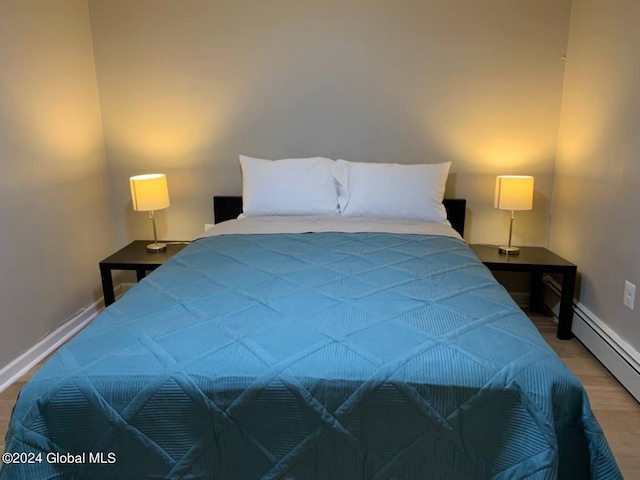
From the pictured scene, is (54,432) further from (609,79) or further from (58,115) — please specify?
(609,79)

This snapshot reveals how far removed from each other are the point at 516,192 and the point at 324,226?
3.85ft

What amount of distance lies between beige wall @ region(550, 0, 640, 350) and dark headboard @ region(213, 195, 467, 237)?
624 mm

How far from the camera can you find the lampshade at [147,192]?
2904 mm

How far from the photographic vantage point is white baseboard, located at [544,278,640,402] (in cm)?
216

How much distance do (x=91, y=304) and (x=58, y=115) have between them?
3.97 feet

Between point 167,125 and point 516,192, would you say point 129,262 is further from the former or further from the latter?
point 516,192

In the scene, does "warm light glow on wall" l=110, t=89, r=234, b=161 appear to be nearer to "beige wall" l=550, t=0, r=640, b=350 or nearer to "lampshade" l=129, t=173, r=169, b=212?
"lampshade" l=129, t=173, r=169, b=212

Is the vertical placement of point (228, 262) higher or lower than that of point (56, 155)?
lower

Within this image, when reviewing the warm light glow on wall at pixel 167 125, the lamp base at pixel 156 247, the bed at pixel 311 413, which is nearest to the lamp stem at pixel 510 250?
the bed at pixel 311 413

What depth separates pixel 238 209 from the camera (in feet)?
10.6

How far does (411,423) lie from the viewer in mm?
1239

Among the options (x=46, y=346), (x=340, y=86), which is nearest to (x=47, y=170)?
(x=46, y=346)

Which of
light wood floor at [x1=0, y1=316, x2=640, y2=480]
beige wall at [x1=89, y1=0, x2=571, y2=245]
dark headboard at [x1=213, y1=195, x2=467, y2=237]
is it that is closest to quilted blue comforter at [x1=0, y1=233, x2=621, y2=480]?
light wood floor at [x1=0, y1=316, x2=640, y2=480]

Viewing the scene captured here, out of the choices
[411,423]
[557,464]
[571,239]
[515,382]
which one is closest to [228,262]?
[411,423]
